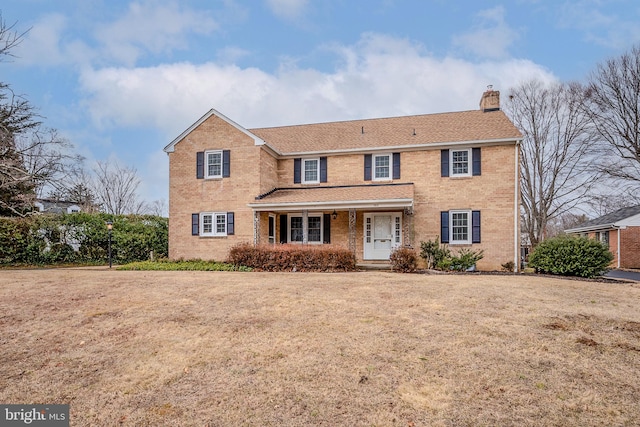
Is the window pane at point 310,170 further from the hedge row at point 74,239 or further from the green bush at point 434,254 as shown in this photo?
the hedge row at point 74,239

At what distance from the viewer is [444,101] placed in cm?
3148

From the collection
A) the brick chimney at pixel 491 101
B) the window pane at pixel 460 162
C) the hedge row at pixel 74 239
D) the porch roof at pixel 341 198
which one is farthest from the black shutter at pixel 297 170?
the brick chimney at pixel 491 101

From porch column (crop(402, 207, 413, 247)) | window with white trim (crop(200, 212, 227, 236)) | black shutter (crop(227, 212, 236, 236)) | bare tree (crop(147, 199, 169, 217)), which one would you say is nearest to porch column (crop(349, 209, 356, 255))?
porch column (crop(402, 207, 413, 247))

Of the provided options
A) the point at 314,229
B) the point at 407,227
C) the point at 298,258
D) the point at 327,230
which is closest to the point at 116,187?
the point at 314,229

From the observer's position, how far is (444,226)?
15.7m

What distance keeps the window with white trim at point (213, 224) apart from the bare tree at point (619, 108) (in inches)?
993

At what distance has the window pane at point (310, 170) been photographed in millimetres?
17766

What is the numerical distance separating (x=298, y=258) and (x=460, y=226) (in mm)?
7380

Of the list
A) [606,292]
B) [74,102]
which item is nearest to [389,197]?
[606,292]

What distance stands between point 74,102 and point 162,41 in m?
12.1

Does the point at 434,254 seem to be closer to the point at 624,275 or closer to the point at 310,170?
the point at 310,170

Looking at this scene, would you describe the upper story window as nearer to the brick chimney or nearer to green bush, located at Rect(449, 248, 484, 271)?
green bush, located at Rect(449, 248, 484, 271)

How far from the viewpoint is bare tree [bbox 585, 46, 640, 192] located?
876 inches

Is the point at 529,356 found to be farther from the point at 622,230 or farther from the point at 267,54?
the point at 622,230
